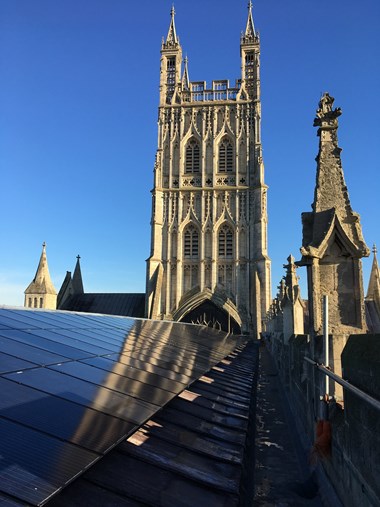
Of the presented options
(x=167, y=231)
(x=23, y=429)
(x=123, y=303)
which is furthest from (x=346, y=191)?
(x=123, y=303)

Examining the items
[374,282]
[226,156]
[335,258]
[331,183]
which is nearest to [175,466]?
[335,258]

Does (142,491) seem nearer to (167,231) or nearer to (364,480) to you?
(364,480)

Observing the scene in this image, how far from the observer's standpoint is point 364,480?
367 cm

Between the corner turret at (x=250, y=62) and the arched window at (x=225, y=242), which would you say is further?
the corner turret at (x=250, y=62)

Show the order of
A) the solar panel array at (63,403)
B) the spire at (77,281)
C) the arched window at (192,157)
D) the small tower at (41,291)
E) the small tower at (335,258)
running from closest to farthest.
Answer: the solar panel array at (63,403)
the small tower at (335,258)
the arched window at (192,157)
the small tower at (41,291)
the spire at (77,281)

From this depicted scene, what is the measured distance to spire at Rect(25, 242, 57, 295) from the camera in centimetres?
4415

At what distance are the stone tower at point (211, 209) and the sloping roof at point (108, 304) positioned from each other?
6.43 metres

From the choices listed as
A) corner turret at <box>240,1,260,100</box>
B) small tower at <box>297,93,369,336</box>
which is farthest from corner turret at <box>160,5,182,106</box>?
small tower at <box>297,93,369,336</box>

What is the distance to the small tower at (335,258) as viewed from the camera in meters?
7.72

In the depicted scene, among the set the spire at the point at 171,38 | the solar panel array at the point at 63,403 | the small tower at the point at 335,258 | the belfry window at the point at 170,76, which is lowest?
the solar panel array at the point at 63,403

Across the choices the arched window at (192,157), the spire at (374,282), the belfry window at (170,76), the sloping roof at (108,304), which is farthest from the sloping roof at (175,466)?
the belfry window at (170,76)

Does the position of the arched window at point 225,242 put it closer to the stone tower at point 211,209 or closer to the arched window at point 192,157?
the stone tower at point 211,209

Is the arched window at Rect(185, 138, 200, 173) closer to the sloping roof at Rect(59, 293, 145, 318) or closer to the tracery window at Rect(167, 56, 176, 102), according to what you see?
the tracery window at Rect(167, 56, 176, 102)

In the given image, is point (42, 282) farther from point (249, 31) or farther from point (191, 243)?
point (249, 31)
